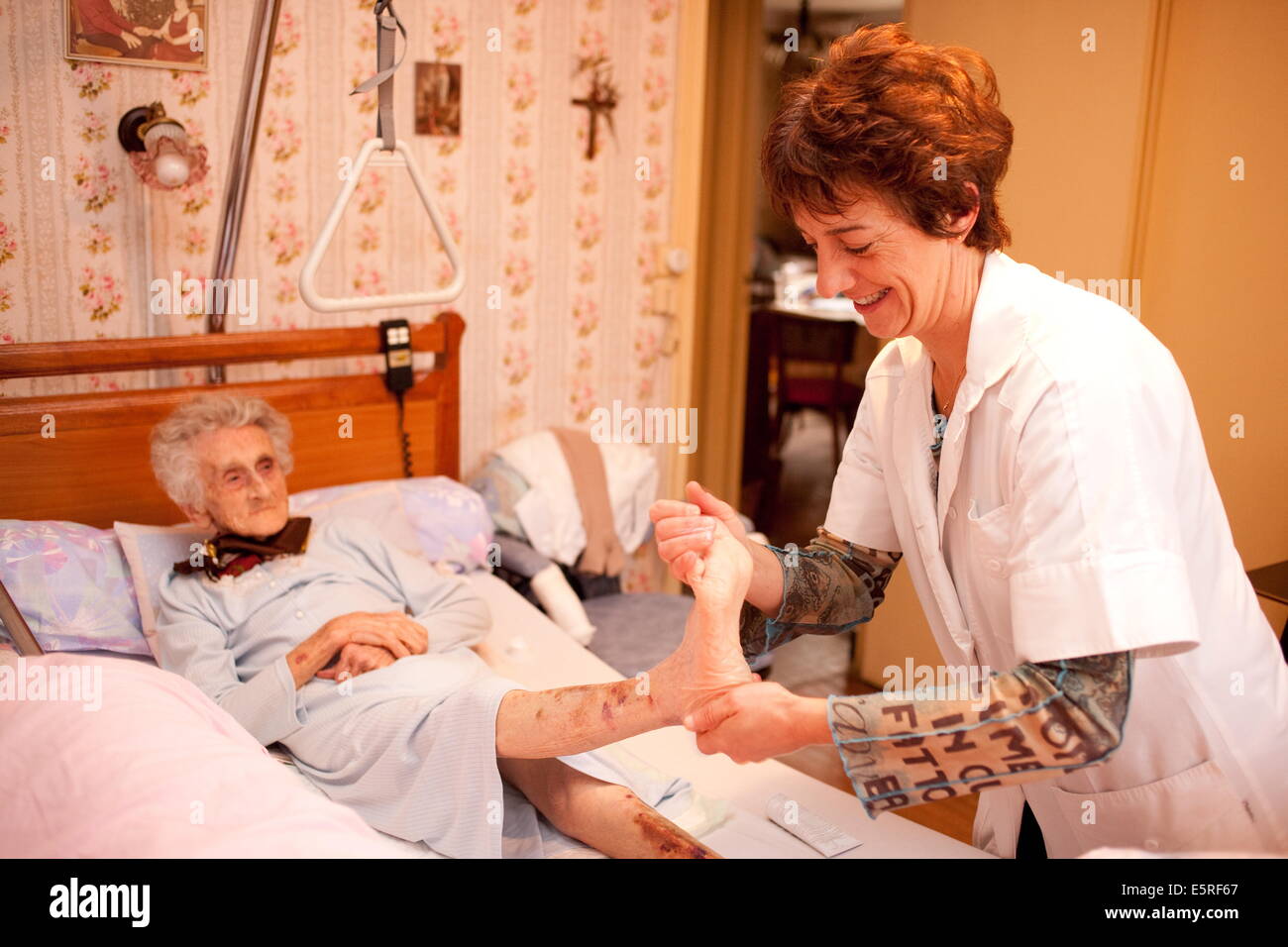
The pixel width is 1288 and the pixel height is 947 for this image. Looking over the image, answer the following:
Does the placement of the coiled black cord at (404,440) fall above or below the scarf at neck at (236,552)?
above

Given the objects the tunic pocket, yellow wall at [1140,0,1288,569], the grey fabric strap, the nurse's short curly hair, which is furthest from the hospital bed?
yellow wall at [1140,0,1288,569]

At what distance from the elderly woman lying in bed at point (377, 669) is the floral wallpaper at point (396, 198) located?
1.77ft

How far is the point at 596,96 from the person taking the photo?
113 inches

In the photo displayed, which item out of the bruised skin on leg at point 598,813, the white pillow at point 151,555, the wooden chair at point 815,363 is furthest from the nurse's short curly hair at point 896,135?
the wooden chair at point 815,363

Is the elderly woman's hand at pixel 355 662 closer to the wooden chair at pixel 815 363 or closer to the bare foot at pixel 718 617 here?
the bare foot at pixel 718 617

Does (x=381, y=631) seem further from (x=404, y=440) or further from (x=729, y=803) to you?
(x=404, y=440)

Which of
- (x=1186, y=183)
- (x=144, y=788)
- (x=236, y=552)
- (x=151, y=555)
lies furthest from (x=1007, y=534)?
(x=1186, y=183)

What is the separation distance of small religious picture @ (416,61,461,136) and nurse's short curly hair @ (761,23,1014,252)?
159cm

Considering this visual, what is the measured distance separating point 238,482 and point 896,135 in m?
1.28

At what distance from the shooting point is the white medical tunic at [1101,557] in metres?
1.03

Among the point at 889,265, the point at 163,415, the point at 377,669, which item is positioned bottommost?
the point at 377,669
